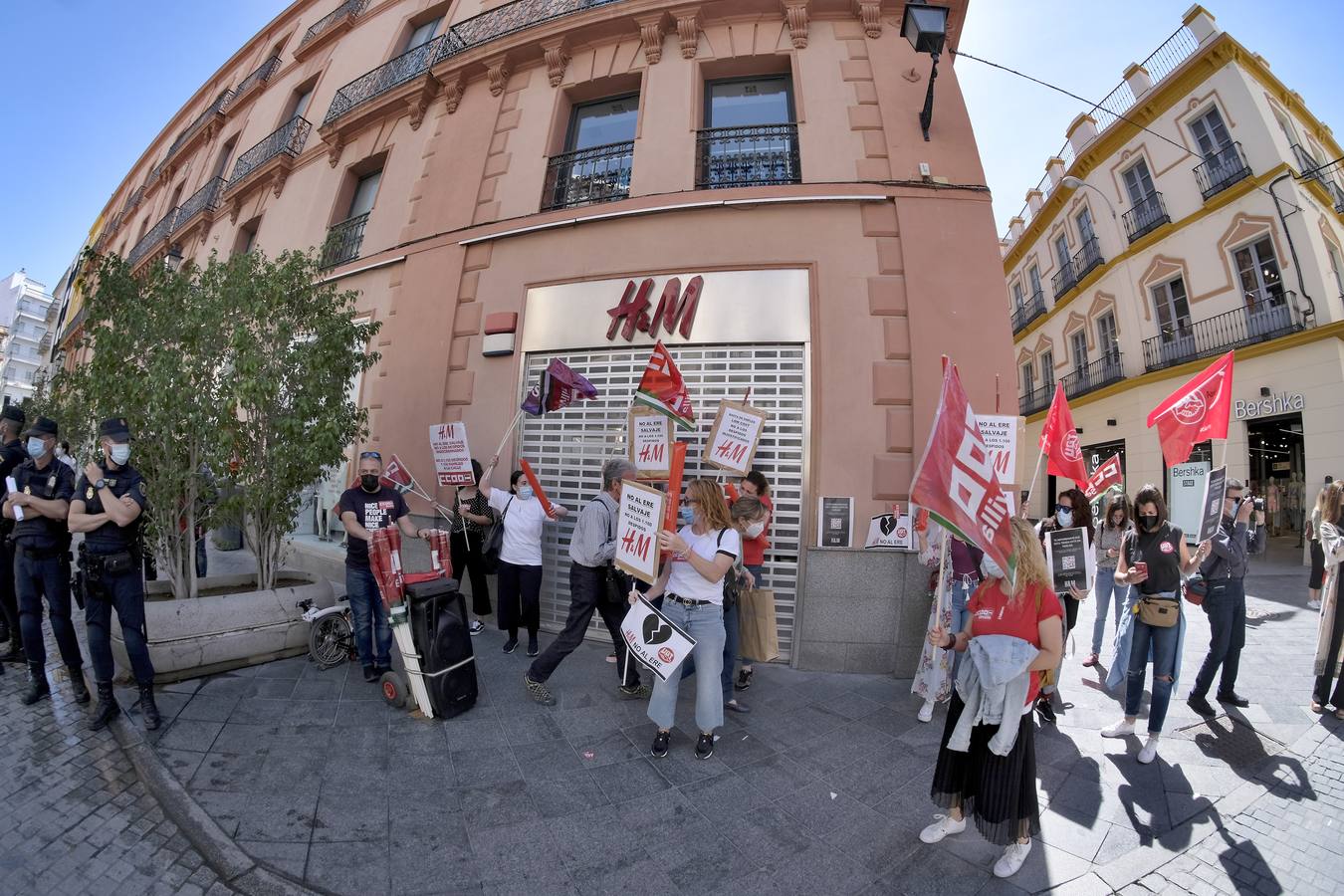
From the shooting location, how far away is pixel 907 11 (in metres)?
5.52

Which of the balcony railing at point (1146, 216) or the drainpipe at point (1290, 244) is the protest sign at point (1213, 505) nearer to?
the drainpipe at point (1290, 244)

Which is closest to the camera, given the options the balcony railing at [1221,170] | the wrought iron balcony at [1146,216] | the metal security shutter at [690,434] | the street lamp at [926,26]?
the street lamp at [926,26]

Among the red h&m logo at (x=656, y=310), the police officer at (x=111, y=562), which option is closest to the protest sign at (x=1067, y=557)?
the red h&m logo at (x=656, y=310)

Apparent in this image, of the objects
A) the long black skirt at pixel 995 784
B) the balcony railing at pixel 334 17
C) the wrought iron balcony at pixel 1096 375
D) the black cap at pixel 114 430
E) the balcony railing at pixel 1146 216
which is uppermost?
the balcony railing at pixel 334 17

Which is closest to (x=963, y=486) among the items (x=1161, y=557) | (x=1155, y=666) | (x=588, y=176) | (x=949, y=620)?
(x=949, y=620)

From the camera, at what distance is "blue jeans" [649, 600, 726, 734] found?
11.4ft

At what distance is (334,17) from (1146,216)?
76.9 feet

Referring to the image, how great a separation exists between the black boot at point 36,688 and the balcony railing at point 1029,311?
26374 millimetres

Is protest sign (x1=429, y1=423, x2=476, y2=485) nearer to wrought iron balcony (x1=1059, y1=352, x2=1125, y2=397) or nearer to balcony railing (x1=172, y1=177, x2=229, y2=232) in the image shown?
balcony railing (x1=172, y1=177, x2=229, y2=232)

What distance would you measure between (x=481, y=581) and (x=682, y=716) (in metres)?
3.31

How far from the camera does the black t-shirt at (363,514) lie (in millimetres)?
4695

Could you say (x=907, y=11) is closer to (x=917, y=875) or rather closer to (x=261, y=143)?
(x=917, y=875)

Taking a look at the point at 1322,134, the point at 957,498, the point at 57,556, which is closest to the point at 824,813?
the point at 957,498

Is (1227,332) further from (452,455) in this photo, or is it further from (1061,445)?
(452,455)
